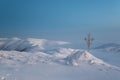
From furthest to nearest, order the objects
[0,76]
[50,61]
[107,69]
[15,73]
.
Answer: [50,61]
[107,69]
[15,73]
[0,76]

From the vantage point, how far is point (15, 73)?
22438 mm

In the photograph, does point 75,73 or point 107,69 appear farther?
point 107,69

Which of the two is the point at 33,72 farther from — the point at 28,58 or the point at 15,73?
the point at 28,58

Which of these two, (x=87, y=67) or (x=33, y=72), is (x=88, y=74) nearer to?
(x=87, y=67)

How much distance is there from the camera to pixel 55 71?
81.1ft

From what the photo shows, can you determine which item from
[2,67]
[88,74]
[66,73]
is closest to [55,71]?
[66,73]

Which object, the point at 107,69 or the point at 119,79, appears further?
the point at 107,69

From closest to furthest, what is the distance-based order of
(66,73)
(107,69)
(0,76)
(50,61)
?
(0,76), (66,73), (107,69), (50,61)

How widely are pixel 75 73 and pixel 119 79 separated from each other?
15.0 feet

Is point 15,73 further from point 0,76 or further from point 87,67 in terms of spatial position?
point 87,67

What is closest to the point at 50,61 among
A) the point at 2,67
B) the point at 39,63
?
the point at 39,63

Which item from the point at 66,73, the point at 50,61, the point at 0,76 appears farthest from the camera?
the point at 50,61

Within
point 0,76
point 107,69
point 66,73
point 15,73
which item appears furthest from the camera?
point 107,69

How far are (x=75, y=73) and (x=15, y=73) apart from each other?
6280 millimetres
